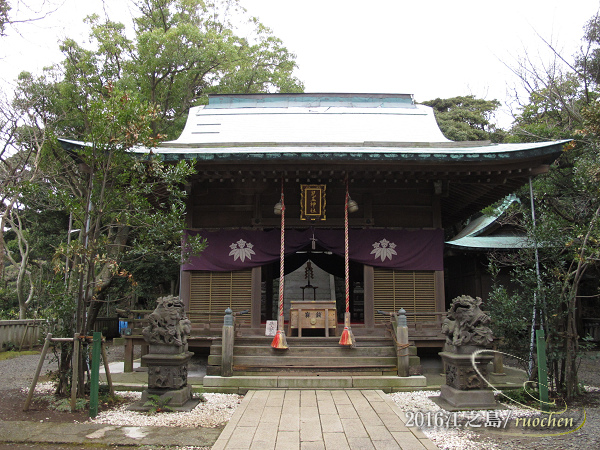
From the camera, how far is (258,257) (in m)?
10.0

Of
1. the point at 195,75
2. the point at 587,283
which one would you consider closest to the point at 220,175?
the point at 195,75

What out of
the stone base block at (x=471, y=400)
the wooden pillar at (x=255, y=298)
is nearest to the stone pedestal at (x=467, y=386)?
the stone base block at (x=471, y=400)

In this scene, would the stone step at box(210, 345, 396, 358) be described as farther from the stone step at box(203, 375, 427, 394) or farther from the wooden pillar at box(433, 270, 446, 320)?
the wooden pillar at box(433, 270, 446, 320)

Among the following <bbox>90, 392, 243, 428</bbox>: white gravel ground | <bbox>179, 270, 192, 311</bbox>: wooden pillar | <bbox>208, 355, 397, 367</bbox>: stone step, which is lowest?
<bbox>90, 392, 243, 428</bbox>: white gravel ground

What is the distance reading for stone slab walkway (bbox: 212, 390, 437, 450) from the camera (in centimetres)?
462

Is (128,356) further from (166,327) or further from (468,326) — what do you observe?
(468,326)

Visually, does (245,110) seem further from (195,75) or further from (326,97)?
(195,75)

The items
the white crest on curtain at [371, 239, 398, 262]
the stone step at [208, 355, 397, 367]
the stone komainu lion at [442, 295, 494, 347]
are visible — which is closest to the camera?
the stone komainu lion at [442, 295, 494, 347]

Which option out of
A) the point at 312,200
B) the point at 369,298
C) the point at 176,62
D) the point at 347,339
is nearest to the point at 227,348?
the point at 347,339

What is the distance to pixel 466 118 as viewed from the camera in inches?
960

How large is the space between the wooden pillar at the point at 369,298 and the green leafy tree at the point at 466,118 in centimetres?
1273

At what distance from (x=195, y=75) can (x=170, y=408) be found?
16.1 metres

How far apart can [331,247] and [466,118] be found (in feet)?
59.1

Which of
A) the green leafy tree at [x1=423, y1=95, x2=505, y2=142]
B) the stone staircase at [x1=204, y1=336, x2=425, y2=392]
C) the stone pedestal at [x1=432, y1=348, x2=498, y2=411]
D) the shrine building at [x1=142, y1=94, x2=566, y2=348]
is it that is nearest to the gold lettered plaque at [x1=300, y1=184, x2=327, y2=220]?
the shrine building at [x1=142, y1=94, x2=566, y2=348]
